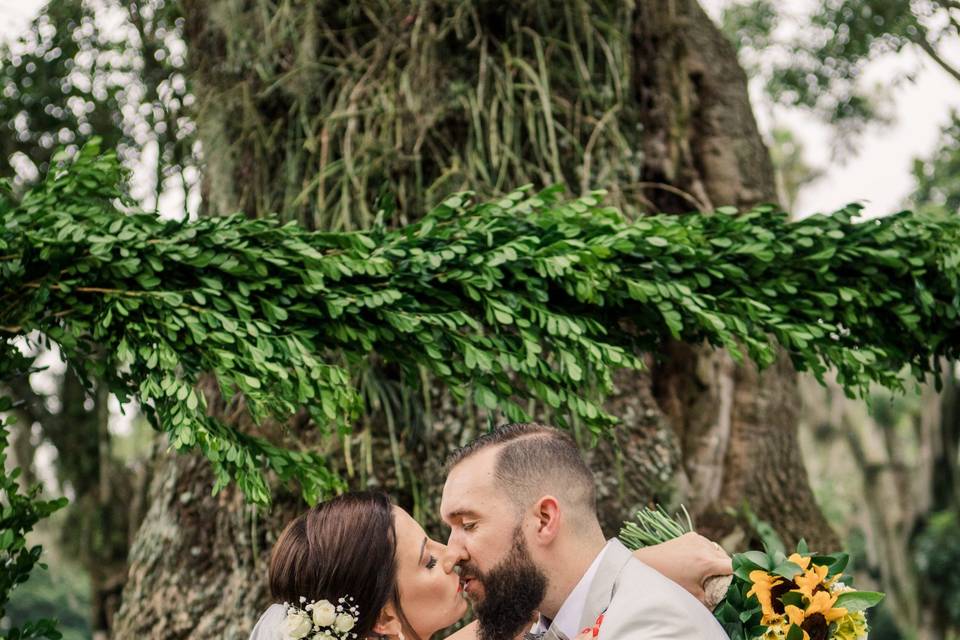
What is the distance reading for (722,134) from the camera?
23.6ft

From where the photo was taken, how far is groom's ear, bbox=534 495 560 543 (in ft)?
11.5

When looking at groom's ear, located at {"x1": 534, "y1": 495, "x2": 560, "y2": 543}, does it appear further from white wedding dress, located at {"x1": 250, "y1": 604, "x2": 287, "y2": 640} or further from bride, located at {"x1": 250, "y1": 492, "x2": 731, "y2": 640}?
white wedding dress, located at {"x1": 250, "y1": 604, "x2": 287, "y2": 640}

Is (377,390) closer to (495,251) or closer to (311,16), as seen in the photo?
(495,251)

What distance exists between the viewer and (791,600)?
135 inches

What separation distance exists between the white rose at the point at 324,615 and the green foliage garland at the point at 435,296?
629 mm

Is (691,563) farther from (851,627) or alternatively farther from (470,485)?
(470,485)

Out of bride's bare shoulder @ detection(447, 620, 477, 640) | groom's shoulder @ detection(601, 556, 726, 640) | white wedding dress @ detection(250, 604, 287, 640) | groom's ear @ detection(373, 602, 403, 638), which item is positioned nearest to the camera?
groom's shoulder @ detection(601, 556, 726, 640)

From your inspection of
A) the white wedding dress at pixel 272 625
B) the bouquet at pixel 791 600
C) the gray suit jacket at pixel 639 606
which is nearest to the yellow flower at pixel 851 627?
the bouquet at pixel 791 600

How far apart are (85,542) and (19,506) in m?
6.15

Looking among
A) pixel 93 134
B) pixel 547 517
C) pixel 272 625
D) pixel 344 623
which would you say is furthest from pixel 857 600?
pixel 93 134

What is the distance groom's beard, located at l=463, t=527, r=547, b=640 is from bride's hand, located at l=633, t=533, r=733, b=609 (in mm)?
485

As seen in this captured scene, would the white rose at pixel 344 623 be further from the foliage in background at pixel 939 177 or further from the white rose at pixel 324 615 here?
the foliage in background at pixel 939 177

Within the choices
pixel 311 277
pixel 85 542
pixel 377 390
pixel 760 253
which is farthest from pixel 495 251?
pixel 85 542

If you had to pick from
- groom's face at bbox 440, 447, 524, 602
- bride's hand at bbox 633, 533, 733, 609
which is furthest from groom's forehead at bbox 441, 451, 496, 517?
bride's hand at bbox 633, 533, 733, 609
